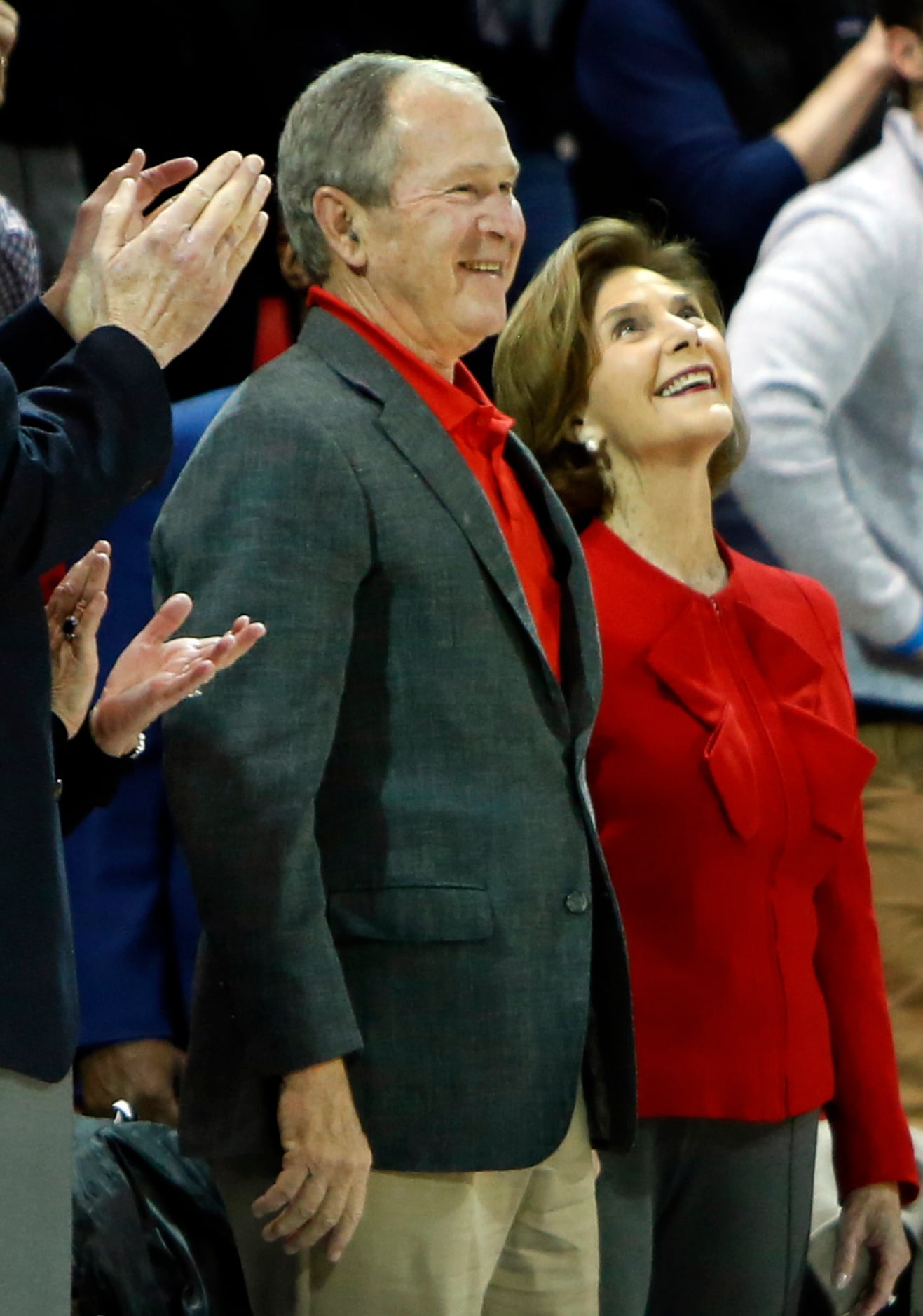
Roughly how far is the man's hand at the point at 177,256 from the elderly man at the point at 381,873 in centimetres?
22

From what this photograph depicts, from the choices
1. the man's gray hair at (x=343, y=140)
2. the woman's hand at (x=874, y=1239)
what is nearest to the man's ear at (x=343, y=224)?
the man's gray hair at (x=343, y=140)

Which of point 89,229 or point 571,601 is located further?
point 571,601

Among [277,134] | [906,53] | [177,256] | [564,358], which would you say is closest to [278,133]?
[277,134]

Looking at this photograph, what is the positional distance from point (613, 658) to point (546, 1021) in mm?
482

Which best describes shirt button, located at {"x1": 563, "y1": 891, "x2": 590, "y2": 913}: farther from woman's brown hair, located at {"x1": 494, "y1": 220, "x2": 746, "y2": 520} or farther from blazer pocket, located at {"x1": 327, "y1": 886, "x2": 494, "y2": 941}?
woman's brown hair, located at {"x1": 494, "y1": 220, "x2": 746, "y2": 520}

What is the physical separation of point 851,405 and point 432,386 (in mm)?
1320

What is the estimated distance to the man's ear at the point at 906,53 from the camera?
2.99m

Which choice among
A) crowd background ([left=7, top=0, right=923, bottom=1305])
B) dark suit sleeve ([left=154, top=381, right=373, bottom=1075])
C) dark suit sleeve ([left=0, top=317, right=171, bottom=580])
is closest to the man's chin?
dark suit sleeve ([left=154, top=381, right=373, bottom=1075])

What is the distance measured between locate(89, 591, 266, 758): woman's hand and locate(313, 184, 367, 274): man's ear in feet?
1.37

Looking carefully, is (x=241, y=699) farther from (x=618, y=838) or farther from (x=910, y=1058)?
(x=910, y=1058)

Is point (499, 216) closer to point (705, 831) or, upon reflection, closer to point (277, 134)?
point (705, 831)

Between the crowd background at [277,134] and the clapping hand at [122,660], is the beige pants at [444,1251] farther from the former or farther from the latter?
the crowd background at [277,134]

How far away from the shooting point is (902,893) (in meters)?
2.78

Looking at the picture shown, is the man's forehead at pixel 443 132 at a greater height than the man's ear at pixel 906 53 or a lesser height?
greater
